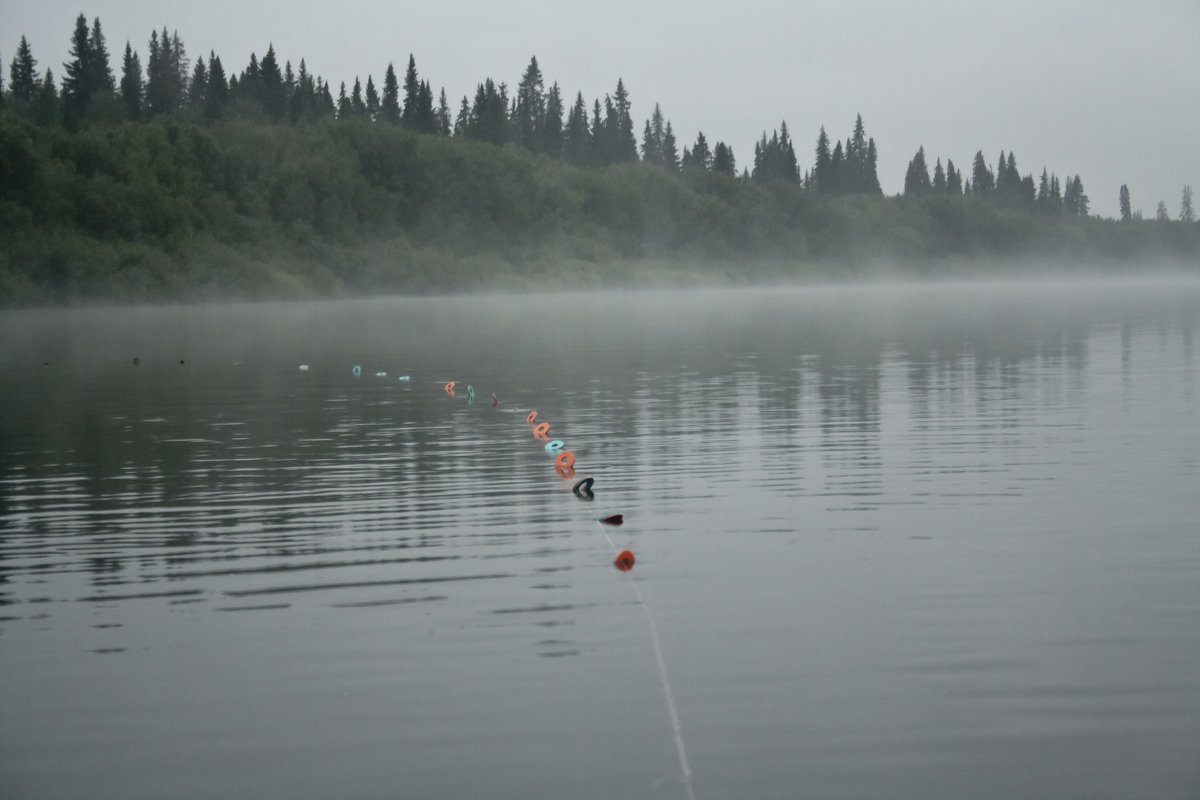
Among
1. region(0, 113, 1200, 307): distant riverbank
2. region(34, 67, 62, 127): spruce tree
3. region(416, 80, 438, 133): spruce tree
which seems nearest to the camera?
region(0, 113, 1200, 307): distant riverbank

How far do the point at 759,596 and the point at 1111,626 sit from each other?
2.57 metres

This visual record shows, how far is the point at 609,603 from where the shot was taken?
10531 mm

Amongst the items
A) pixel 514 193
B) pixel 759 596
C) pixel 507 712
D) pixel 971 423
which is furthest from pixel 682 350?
pixel 514 193

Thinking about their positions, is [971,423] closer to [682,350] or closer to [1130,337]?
[682,350]

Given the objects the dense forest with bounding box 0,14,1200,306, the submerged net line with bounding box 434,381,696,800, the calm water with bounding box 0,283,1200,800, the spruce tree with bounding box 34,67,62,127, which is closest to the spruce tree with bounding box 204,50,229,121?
the dense forest with bounding box 0,14,1200,306

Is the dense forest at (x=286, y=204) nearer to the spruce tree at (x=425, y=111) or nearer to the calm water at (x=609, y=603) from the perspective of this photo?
the spruce tree at (x=425, y=111)

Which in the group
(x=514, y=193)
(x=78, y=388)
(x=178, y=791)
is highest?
(x=514, y=193)

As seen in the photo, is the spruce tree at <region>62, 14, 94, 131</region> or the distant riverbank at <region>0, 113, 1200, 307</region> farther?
the spruce tree at <region>62, 14, 94, 131</region>

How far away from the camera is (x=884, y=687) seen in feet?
27.8

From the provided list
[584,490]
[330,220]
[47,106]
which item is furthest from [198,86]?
[584,490]

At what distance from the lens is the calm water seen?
24.4 ft

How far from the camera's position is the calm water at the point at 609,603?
7.43 m

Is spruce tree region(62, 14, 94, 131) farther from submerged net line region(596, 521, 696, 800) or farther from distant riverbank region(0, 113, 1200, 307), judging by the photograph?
submerged net line region(596, 521, 696, 800)

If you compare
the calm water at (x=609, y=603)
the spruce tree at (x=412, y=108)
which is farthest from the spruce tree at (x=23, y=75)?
the calm water at (x=609, y=603)
